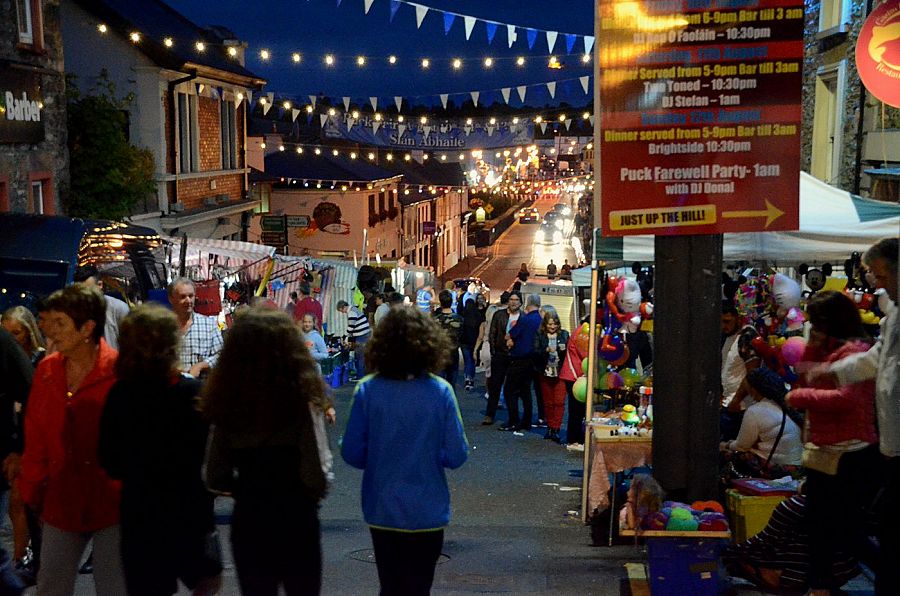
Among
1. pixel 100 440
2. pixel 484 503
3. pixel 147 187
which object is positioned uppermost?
pixel 147 187

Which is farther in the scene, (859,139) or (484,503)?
(859,139)

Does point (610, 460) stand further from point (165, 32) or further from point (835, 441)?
point (165, 32)

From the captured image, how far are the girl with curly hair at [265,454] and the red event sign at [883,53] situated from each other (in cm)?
635

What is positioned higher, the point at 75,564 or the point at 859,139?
the point at 859,139

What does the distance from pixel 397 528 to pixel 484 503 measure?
423 centimetres

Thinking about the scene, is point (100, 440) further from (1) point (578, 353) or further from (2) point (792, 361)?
(1) point (578, 353)

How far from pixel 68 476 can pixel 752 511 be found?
4152 mm

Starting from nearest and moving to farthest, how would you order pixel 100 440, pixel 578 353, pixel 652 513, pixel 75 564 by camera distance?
pixel 100 440
pixel 75 564
pixel 652 513
pixel 578 353

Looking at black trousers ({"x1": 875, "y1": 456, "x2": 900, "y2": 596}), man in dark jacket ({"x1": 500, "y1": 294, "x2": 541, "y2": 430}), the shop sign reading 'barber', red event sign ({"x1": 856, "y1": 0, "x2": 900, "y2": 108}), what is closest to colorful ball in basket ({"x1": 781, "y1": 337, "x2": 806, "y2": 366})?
red event sign ({"x1": 856, "y1": 0, "x2": 900, "y2": 108})

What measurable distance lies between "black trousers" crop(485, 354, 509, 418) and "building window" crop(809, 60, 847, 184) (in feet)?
23.5

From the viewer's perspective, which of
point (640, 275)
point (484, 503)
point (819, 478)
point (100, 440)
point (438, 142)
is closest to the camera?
point (100, 440)

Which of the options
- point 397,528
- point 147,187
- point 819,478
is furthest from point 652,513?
point 147,187

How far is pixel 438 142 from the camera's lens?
2688 cm

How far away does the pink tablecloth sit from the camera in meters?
7.00
